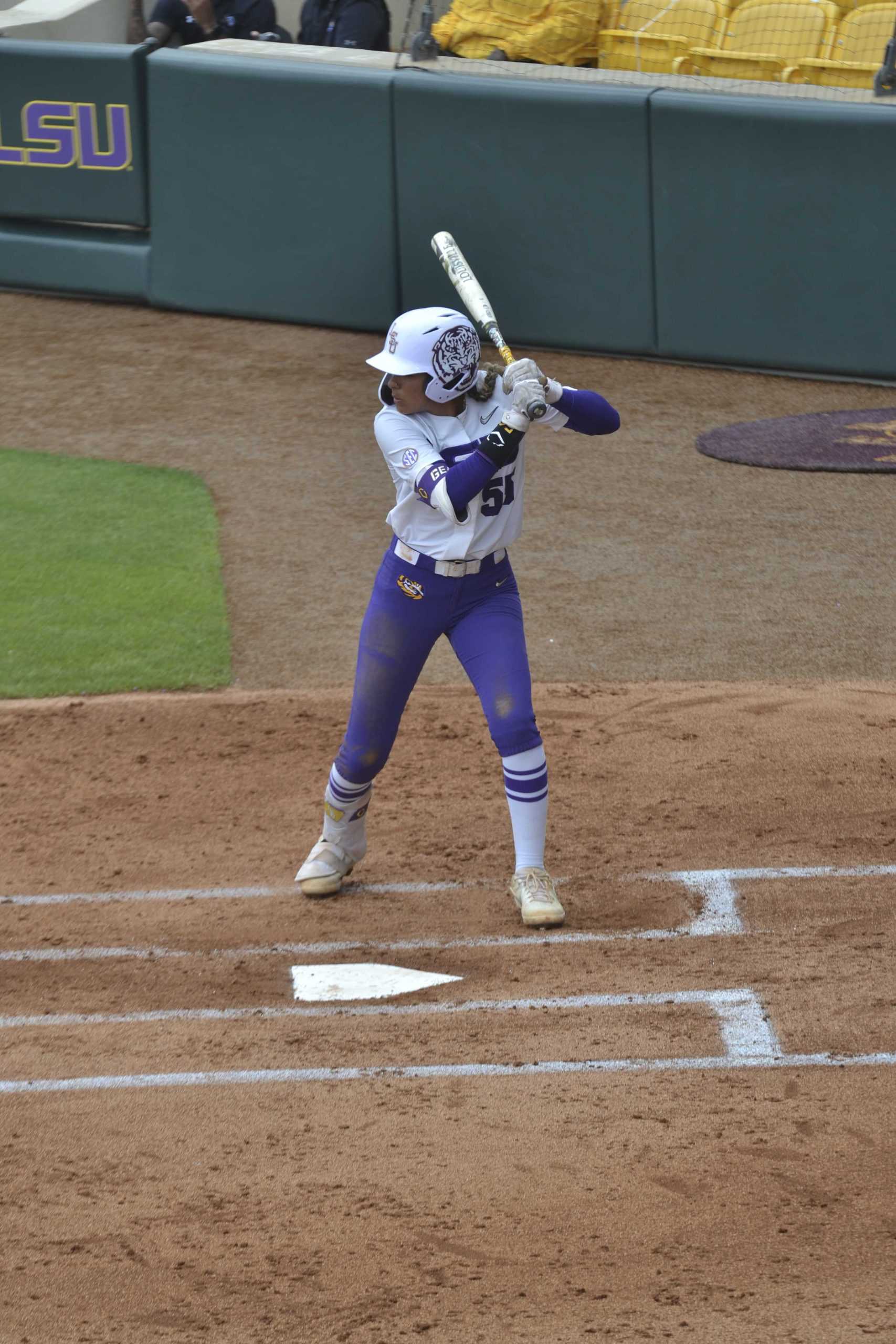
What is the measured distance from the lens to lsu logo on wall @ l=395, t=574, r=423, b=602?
4883mm

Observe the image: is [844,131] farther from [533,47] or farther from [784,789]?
[784,789]

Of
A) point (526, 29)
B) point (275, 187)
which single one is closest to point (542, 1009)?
point (275, 187)

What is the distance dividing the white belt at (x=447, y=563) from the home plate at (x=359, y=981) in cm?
124

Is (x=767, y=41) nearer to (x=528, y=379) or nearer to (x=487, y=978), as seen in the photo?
(x=528, y=379)

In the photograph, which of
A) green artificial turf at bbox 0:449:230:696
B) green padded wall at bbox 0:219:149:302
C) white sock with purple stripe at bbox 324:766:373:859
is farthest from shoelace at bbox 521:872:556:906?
green padded wall at bbox 0:219:149:302

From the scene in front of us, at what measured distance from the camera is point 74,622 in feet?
24.7

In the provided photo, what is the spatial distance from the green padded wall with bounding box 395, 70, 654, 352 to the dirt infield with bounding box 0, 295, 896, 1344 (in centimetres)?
264

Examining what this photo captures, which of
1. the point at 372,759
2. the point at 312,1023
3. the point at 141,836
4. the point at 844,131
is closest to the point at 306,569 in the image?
the point at 141,836

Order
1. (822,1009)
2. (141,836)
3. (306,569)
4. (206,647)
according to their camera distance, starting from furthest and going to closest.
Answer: (306,569)
(206,647)
(141,836)
(822,1009)

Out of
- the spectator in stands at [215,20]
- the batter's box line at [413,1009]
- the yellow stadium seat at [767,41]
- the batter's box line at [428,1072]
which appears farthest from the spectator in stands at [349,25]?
the batter's box line at [428,1072]

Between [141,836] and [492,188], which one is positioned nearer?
[141,836]

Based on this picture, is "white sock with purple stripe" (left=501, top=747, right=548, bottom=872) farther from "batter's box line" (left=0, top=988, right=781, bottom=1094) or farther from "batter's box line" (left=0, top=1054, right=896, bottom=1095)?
"batter's box line" (left=0, top=1054, right=896, bottom=1095)

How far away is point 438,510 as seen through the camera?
15.4 feet

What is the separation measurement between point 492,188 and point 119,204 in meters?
3.08
